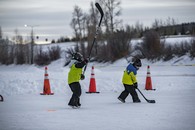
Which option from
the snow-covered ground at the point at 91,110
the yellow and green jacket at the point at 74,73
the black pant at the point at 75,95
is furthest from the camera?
the yellow and green jacket at the point at 74,73

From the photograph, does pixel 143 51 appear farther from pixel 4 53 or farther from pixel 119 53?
pixel 4 53

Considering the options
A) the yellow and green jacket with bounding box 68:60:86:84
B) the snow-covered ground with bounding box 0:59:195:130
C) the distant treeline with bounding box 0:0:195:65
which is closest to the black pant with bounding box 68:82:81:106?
the yellow and green jacket with bounding box 68:60:86:84

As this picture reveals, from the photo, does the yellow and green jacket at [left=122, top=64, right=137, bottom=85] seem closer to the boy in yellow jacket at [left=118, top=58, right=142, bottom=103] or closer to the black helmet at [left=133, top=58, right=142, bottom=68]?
the boy in yellow jacket at [left=118, top=58, right=142, bottom=103]

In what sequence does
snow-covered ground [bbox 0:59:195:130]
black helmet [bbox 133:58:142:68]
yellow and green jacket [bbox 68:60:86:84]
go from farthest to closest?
black helmet [bbox 133:58:142:68] < yellow and green jacket [bbox 68:60:86:84] < snow-covered ground [bbox 0:59:195:130]

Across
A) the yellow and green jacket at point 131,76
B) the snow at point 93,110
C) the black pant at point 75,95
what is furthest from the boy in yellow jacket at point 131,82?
the black pant at point 75,95

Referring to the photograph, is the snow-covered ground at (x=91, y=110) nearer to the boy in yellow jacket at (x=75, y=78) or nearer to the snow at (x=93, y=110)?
the snow at (x=93, y=110)

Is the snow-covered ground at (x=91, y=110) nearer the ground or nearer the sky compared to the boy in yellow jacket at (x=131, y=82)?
nearer the ground

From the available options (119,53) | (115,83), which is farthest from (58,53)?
(115,83)

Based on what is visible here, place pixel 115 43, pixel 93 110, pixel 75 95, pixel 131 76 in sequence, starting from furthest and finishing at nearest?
pixel 115 43 → pixel 131 76 → pixel 75 95 → pixel 93 110

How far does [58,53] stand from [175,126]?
176ft

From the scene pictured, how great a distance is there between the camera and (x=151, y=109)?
1008cm

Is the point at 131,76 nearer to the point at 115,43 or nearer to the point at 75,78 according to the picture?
the point at 75,78

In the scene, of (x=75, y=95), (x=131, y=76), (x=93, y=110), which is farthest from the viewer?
(x=131, y=76)

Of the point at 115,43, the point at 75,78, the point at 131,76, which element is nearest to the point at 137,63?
the point at 131,76
